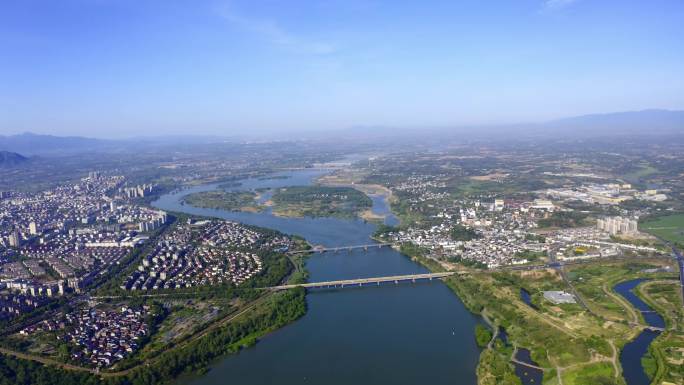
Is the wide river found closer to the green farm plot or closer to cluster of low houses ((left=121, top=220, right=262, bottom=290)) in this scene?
cluster of low houses ((left=121, top=220, right=262, bottom=290))

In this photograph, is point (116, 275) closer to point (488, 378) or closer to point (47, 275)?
point (47, 275)

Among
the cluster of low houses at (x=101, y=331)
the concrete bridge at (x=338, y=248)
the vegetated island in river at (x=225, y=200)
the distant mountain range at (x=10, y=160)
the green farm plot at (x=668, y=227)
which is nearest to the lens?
the cluster of low houses at (x=101, y=331)

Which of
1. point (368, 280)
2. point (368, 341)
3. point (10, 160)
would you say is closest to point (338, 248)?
point (368, 280)

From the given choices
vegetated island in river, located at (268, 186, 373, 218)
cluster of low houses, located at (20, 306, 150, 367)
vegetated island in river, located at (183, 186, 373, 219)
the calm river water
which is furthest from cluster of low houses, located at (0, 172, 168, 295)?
the calm river water

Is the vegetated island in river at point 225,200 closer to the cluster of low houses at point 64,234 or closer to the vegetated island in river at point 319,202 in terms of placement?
the vegetated island in river at point 319,202

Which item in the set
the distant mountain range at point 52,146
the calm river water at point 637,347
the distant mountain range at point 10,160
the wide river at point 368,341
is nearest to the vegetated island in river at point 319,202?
the wide river at point 368,341

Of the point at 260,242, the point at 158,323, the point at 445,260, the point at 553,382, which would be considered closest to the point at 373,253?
the point at 445,260
